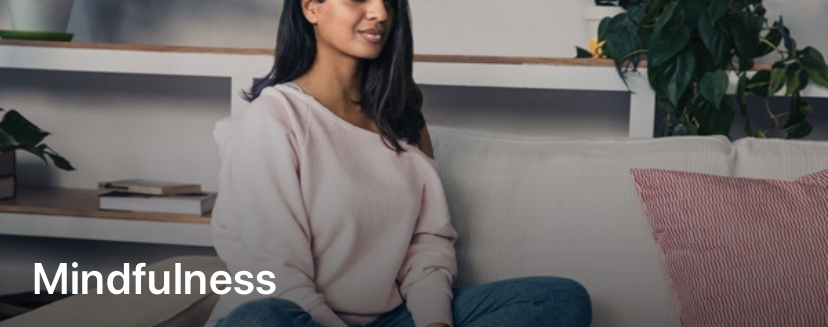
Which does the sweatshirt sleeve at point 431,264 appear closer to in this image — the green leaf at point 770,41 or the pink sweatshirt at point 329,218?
the pink sweatshirt at point 329,218

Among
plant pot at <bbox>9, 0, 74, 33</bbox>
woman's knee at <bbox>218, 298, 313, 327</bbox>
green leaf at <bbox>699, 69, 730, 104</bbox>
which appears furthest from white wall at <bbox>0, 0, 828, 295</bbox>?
woman's knee at <bbox>218, 298, 313, 327</bbox>

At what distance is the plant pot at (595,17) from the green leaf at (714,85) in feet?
1.04

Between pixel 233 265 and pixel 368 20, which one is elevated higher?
pixel 368 20

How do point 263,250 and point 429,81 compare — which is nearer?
point 263,250

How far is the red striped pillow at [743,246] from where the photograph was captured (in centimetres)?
140

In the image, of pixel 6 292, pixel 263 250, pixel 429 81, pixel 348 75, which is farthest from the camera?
pixel 6 292

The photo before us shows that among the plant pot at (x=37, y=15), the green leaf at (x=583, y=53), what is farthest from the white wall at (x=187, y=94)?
the plant pot at (x=37, y=15)

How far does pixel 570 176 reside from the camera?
1.65 meters

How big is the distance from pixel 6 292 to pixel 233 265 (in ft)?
5.39

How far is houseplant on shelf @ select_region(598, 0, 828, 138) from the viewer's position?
77.1 inches

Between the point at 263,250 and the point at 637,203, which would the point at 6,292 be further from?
the point at 637,203

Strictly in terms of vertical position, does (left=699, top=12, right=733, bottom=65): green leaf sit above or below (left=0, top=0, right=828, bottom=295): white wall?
above

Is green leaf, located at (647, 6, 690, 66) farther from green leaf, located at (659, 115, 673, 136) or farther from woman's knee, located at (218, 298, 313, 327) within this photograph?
woman's knee, located at (218, 298, 313, 327)

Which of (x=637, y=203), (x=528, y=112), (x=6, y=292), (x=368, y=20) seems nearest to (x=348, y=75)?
(x=368, y=20)
